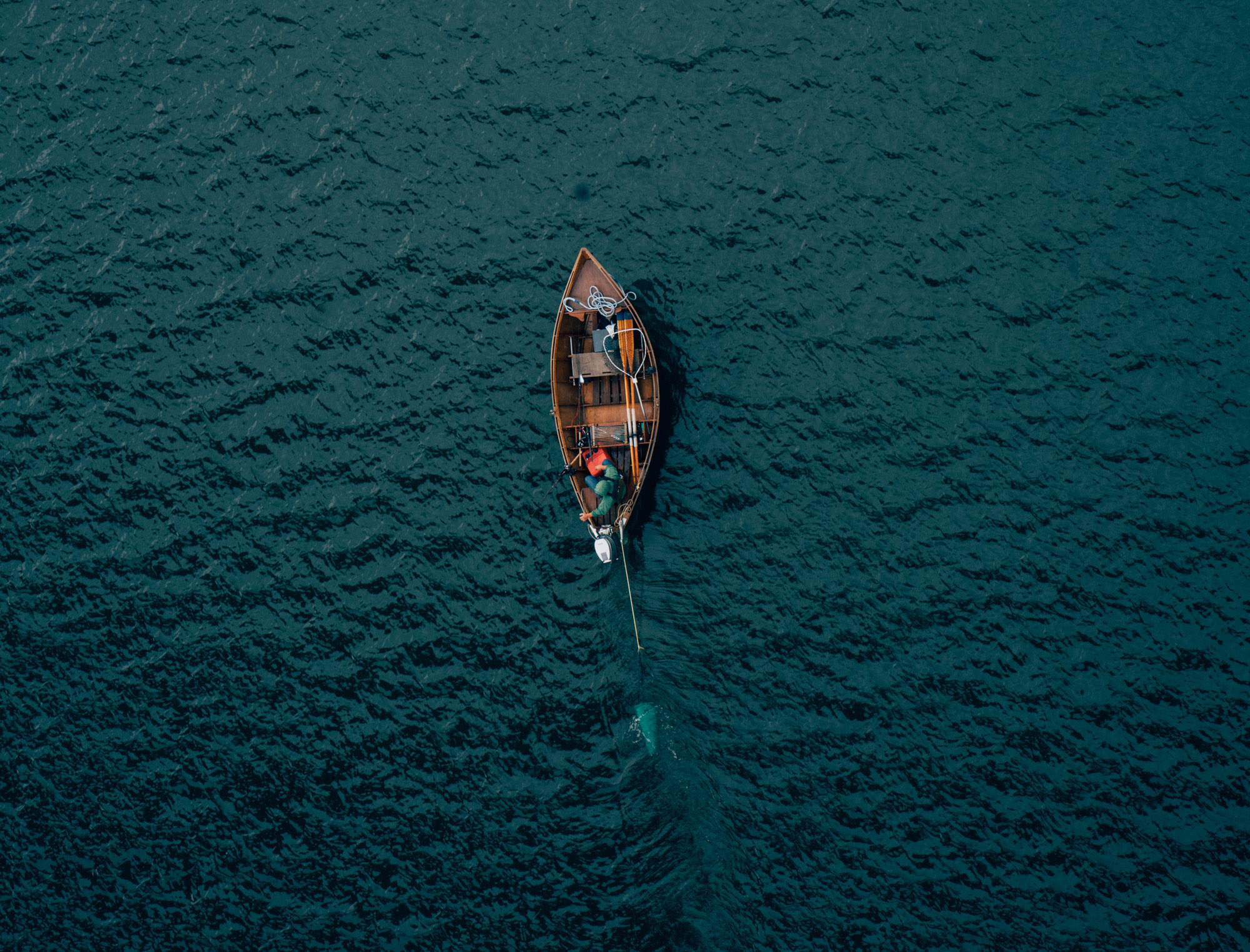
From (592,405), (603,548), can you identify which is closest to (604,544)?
(603,548)

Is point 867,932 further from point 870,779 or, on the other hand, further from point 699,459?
point 699,459

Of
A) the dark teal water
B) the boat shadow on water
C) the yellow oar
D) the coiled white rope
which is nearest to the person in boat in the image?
the yellow oar

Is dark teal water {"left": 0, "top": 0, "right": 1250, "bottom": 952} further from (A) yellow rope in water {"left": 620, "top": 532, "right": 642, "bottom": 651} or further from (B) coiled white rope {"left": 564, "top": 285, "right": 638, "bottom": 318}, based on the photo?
(B) coiled white rope {"left": 564, "top": 285, "right": 638, "bottom": 318}

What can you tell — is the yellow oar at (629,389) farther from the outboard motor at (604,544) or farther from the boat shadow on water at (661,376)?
the outboard motor at (604,544)

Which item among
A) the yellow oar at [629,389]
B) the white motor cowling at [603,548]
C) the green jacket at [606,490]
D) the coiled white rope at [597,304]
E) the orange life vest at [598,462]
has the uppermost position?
the coiled white rope at [597,304]

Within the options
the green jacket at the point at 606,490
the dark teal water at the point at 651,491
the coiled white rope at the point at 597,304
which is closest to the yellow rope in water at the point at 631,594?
the dark teal water at the point at 651,491

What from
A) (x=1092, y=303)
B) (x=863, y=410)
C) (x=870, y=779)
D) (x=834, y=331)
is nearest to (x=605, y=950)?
(x=870, y=779)
